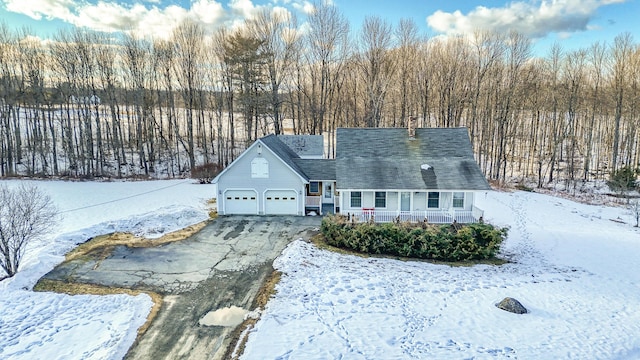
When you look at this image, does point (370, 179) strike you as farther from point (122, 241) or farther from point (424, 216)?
point (122, 241)

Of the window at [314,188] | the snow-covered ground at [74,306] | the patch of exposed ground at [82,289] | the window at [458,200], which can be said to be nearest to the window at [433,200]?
the window at [458,200]

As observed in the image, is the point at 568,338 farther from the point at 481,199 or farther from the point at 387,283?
the point at 481,199

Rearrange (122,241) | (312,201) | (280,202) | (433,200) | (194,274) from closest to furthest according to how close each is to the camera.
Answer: (194,274), (122,241), (433,200), (280,202), (312,201)

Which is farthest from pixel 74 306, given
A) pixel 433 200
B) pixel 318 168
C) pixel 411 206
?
pixel 433 200

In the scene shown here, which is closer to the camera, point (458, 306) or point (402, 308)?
point (402, 308)

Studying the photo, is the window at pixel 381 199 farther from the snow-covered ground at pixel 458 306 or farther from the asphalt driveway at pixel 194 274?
the snow-covered ground at pixel 458 306

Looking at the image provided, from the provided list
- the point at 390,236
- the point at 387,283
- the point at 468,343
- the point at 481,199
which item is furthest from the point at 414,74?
the point at 468,343

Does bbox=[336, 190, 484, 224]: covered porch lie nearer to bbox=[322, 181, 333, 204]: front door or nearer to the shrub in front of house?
the shrub in front of house
